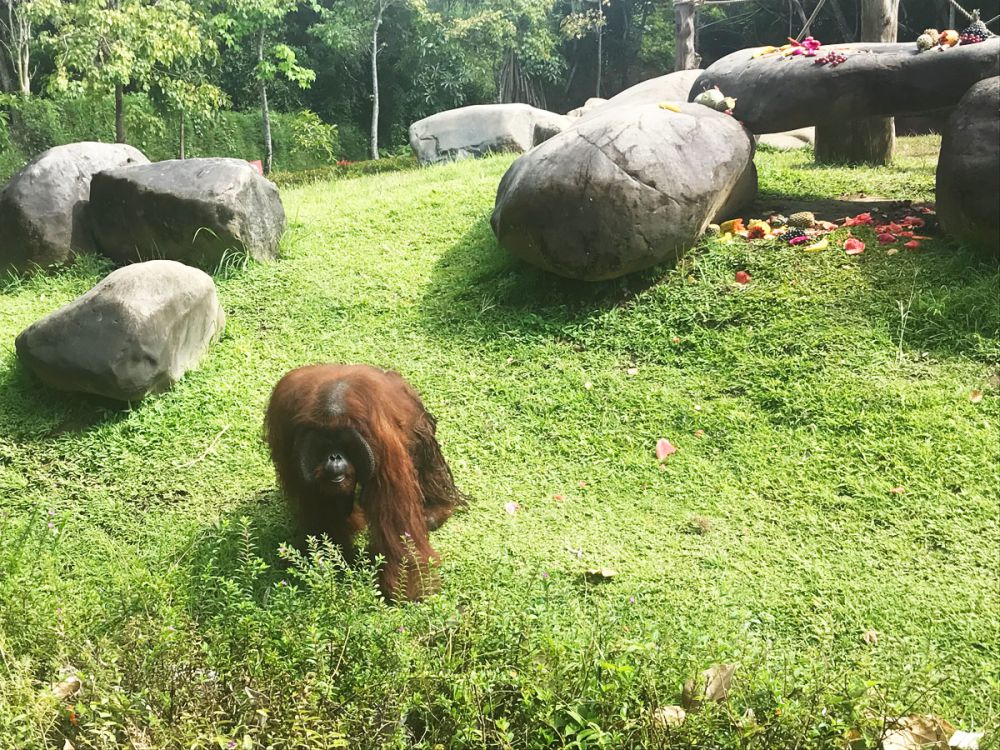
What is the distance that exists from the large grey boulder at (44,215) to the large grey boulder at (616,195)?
3.63m

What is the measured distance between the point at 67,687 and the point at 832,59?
5.92 m

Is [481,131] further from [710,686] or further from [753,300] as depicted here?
[710,686]

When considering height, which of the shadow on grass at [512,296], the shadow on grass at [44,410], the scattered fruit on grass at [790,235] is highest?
the scattered fruit on grass at [790,235]

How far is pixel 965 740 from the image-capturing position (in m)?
2.44

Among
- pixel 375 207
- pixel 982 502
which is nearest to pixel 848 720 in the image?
pixel 982 502

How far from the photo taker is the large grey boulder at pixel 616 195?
531 centimetres

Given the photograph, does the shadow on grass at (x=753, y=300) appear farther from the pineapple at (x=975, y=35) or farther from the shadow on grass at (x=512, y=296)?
the pineapple at (x=975, y=35)

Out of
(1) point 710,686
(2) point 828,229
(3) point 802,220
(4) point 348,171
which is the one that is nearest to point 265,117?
(4) point 348,171

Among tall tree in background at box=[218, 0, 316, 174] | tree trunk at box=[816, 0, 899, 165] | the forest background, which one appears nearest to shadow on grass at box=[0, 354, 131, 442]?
tree trunk at box=[816, 0, 899, 165]

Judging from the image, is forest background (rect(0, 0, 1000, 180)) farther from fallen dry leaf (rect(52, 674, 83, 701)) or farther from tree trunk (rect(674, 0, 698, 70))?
fallen dry leaf (rect(52, 674, 83, 701))

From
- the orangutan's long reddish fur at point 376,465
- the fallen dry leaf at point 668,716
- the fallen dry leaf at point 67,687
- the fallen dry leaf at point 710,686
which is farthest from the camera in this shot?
the orangutan's long reddish fur at point 376,465

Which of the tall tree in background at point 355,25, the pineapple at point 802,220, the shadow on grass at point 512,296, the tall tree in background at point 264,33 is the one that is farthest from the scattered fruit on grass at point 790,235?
the tall tree in background at point 355,25

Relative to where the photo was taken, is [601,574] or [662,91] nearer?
[601,574]

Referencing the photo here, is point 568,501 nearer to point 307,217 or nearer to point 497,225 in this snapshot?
point 497,225
